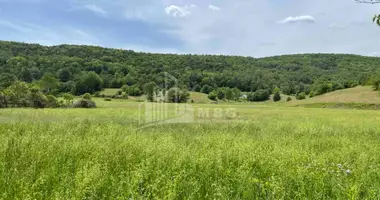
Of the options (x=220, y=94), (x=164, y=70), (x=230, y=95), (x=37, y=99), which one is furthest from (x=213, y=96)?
(x=37, y=99)

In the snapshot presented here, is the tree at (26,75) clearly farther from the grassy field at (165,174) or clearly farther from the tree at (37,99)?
the grassy field at (165,174)

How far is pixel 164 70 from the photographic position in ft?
440

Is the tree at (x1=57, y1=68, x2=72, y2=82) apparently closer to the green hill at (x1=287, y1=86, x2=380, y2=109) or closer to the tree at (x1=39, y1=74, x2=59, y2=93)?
the tree at (x1=39, y1=74, x2=59, y2=93)

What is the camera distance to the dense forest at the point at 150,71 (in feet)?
420

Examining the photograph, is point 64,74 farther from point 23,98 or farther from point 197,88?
point 23,98

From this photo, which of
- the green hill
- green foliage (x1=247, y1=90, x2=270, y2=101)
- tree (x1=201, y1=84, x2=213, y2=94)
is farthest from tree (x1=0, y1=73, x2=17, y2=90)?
green foliage (x1=247, y1=90, x2=270, y2=101)

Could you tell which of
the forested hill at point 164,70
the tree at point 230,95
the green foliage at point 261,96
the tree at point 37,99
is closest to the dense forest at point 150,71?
the forested hill at point 164,70

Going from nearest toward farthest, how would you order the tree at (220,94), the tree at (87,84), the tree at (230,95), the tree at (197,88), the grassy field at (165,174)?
the grassy field at (165,174), the tree at (87,84), the tree at (230,95), the tree at (220,94), the tree at (197,88)

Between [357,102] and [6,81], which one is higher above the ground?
[6,81]

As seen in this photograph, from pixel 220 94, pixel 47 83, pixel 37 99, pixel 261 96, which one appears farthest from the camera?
pixel 261 96

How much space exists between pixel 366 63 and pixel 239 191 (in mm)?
218093

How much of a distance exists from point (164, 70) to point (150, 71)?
20.8 ft

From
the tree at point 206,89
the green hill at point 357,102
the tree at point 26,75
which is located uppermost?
the tree at point 26,75

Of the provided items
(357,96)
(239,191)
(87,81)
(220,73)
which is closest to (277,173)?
(239,191)
